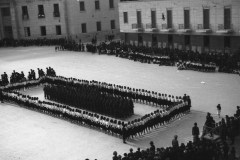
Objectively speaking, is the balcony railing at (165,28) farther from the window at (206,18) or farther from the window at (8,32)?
the window at (8,32)

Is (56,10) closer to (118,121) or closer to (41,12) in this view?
(41,12)

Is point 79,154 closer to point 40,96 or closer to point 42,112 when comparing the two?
point 42,112

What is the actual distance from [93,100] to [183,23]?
19998 mm

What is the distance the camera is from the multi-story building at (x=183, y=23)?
34.4 metres

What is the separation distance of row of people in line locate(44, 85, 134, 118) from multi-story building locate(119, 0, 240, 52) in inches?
659

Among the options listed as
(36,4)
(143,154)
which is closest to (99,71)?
(143,154)

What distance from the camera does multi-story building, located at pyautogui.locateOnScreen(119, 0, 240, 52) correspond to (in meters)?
34.4

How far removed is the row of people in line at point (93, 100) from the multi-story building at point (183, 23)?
16.7 m

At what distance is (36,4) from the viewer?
55.4 metres

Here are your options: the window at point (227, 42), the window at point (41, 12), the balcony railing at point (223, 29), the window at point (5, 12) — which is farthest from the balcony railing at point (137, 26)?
the window at point (5, 12)

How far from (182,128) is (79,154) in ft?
18.9

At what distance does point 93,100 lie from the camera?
2228 centimetres

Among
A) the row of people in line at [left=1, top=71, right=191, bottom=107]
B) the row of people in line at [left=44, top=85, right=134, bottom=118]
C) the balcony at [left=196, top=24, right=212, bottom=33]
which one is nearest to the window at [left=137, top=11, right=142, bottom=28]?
the balcony at [left=196, top=24, right=212, bottom=33]

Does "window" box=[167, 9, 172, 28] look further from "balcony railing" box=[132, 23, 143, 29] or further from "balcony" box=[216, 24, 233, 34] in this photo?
"balcony" box=[216, 24, 233, 34]
